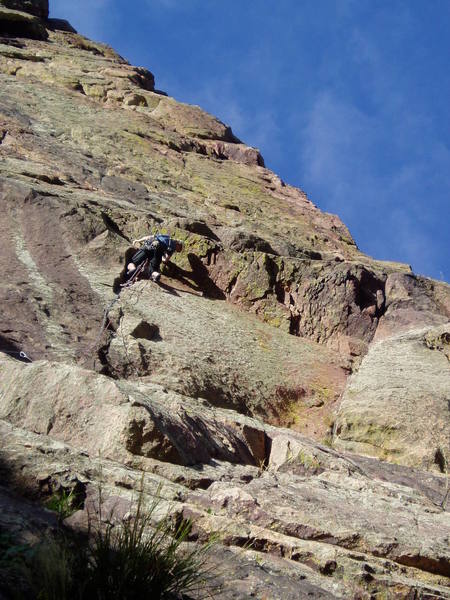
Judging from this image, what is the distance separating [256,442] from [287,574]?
13.8ft

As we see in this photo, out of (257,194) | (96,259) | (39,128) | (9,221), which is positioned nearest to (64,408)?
(96,259)

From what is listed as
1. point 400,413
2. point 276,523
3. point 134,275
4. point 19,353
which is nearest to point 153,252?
point 134,275

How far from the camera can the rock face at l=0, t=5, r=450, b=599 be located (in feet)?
17.9

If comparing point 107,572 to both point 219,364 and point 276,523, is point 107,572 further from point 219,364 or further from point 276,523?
point 219,364

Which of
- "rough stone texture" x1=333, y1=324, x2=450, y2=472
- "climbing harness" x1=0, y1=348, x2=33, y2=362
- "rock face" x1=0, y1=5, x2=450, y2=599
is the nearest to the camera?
"rock face" x1=0, y1=5, x2=450, y2=599

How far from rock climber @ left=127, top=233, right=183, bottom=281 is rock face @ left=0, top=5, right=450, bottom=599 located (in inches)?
13.6

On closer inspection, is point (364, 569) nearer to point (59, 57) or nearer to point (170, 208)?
point (170, 208)

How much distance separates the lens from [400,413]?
11.1 metres

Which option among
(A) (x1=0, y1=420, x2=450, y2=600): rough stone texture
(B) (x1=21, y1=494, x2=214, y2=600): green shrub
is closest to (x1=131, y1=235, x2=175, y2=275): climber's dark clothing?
(A) (x1=0, y1=420, x2=450, y2=600): rough stone texture

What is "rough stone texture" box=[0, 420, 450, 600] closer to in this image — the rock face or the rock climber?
the rock face

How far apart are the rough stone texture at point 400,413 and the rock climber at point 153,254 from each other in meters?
5.07

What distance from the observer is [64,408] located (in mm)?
6840

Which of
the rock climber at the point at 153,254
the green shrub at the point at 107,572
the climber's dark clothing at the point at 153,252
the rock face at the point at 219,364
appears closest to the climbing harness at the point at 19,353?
the rock face at the point at 219,364

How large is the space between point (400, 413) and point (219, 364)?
3351 millimetres
